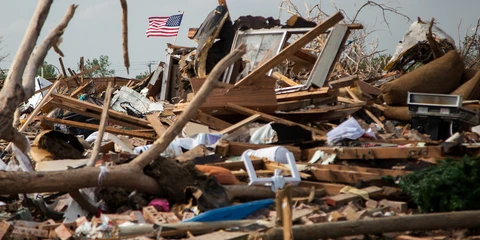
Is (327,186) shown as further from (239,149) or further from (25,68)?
(25,68)

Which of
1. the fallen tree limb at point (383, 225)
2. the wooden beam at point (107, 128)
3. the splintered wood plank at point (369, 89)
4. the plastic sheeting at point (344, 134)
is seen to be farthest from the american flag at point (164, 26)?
the fallen tree limb at point (383, 225)

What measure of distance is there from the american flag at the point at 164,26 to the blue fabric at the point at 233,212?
1395 cm

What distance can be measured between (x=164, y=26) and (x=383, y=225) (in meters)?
15.5

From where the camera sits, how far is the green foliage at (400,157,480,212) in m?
6.02

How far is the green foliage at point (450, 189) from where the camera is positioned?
6023mm

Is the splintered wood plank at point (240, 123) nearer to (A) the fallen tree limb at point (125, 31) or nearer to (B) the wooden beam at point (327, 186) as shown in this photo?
(B) the wooden beam at point (327, 186)

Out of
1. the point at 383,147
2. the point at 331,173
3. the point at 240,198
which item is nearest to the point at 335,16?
the point at 383,147

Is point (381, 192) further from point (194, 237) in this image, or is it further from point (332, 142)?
point (194, 237)

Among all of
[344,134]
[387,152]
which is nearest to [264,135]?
[344,134]

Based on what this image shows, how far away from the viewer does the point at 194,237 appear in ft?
17.1

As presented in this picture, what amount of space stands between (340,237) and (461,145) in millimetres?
2971

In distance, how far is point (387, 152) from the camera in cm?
763

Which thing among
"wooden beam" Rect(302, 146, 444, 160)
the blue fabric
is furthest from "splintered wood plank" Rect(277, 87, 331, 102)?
the blue fabric

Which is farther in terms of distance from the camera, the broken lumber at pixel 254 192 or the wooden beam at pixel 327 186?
the wooden beam at pixel 327 186
